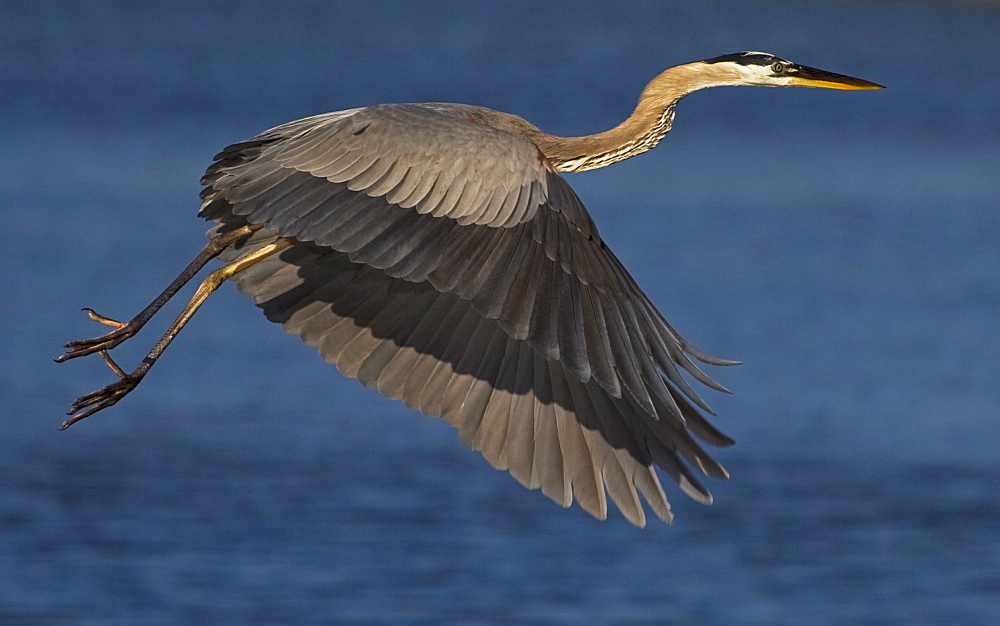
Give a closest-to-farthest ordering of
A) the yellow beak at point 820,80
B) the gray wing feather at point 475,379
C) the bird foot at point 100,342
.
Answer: the gray wing feather at point 475,379, the bird foot at point 100,342, the yellow beak at point 820,80

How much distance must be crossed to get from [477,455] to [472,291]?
6.63 metres

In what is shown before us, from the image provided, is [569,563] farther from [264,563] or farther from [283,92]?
[283,92]

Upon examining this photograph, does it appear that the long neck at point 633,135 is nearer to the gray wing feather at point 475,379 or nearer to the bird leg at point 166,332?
the gray wing feather at point 475,379

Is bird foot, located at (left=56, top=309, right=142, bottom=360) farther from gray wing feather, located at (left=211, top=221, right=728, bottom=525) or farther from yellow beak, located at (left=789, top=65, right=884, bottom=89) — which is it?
yellow beak, located at (left=789, top=65, right=884, bottom=89)

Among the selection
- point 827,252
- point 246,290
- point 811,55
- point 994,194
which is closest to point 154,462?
point 246,290

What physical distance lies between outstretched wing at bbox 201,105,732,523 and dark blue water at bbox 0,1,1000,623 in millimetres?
3378

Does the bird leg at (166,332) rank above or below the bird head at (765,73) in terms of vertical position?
below

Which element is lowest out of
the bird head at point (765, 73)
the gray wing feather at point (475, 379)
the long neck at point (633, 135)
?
the gray wing feather at point (475, 379)

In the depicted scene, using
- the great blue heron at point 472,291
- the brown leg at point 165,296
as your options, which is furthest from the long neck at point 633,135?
the brown leg at point 165,296

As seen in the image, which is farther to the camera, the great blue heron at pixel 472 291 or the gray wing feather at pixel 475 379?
the gray wing feather at pixel 475 379

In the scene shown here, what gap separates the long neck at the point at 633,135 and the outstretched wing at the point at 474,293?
36cm

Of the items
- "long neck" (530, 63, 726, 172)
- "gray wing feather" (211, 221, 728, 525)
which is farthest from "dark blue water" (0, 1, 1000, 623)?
"long neck" (530, 63, 726, 172)

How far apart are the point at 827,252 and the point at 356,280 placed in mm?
11733

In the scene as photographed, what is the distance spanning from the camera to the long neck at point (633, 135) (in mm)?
6875
